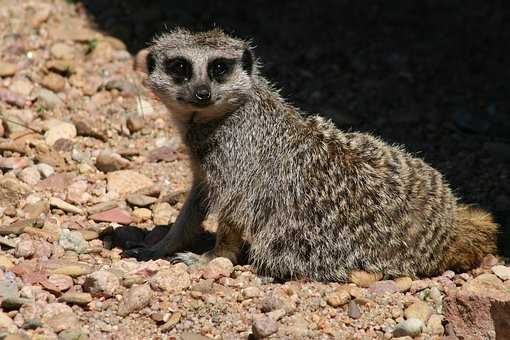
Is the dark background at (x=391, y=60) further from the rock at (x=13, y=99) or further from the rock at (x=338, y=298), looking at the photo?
the rock at (x=338, y=298)

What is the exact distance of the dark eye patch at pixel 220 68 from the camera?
192 inches

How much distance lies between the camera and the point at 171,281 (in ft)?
14.9

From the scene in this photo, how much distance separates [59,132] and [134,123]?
570 mm

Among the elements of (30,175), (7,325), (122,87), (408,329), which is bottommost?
(7,325)

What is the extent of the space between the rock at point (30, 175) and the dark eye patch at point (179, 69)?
4.38 feet

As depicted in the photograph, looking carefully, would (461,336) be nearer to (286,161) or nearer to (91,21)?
(286,161)

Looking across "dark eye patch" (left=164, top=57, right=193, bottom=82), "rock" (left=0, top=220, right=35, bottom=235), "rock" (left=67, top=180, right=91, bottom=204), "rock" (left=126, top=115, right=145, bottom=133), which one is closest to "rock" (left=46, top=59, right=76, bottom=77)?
"rock" (left=126, top=115, right=145, bottom=133)

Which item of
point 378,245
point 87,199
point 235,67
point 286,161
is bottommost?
point 87,199

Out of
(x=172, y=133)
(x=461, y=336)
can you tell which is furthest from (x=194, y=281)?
(x=172, y=133)

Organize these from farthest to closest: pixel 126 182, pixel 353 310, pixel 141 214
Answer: pixel 126 182
pixel 141 214
pixel 353 310

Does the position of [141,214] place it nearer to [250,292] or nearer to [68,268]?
[68,268]

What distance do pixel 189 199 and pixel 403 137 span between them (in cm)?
220

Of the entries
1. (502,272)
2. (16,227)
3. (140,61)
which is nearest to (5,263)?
(16,227)

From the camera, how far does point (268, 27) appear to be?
7.92 m
